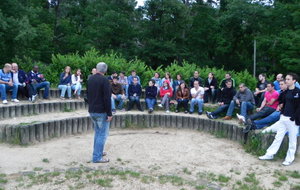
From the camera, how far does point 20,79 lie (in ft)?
32.3

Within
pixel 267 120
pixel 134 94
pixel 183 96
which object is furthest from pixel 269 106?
pixel 134 94

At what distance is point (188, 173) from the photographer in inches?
228

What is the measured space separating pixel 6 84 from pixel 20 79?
1.54 ft

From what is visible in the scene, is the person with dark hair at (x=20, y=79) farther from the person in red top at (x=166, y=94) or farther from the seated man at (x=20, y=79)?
the person in red top at (x=166, y=94)

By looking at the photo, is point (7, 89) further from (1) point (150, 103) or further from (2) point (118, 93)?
(1) point (150, 103)

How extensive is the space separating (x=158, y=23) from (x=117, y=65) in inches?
570

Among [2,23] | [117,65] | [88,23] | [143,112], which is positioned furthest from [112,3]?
[143,112]

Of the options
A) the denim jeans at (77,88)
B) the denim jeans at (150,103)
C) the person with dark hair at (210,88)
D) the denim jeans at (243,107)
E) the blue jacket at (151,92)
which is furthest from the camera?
the person with dark hair at (210,88)

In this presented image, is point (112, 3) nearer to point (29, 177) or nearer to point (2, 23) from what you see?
point (2, 23)

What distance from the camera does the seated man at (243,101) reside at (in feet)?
29.3

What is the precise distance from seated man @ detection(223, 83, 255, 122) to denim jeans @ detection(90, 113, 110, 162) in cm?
439

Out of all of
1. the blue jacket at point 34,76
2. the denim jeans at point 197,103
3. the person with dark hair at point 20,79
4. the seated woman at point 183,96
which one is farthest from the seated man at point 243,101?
the person with dark hair at point 20,79

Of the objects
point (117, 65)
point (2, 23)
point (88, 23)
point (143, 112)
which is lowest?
→ point (143, 112)

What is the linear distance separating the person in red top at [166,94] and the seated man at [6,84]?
171 inches
